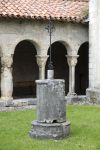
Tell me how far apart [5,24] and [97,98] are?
14.5 ft

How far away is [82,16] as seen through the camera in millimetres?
19328

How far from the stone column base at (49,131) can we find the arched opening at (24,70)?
33.7ft

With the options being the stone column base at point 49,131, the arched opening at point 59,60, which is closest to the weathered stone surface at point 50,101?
the stone column base at point 49,131

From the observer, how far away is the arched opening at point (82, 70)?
73.6 feet

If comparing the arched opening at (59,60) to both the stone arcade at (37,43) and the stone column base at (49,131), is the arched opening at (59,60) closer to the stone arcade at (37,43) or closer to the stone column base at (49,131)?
the stone arcade at (37,43)

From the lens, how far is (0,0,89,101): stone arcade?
697 inches

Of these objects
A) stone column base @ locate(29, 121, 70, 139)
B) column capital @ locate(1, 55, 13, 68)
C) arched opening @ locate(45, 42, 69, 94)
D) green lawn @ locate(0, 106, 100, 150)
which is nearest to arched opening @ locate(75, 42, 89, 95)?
arched opening @ locate(45, 42, 69, 94)

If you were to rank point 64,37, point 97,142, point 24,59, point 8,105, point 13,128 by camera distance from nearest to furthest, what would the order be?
point 97,142 < point 13,128 < point 8,105 < point 64,37 < point 24,59

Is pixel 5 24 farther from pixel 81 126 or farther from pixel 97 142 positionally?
pixel 97 142

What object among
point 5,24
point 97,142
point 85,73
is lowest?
point 97,142

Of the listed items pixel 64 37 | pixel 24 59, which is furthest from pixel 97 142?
pixel 24 59

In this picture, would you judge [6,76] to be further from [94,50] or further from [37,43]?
[94,50]

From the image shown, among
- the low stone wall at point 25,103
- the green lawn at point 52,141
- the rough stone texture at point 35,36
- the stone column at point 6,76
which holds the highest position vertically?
the rough stone texture at point 35,36

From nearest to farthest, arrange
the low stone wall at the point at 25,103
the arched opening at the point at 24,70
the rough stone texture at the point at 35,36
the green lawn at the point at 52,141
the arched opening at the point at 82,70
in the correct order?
1. the green lawn at the point at 52,141
2. the low stone wall at the point at 25,103
3. the rough stone texture at the point at 35,36
4. the arched opening at the point at 24,70
5. the arched opening at the point at 82,70
